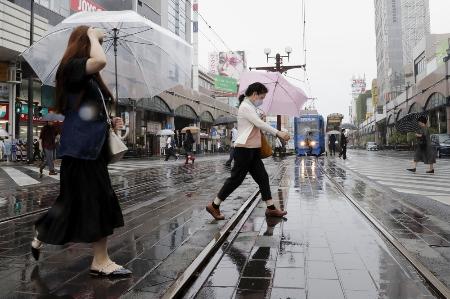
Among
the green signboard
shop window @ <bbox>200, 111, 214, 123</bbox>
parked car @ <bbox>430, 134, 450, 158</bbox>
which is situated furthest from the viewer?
the green signboard

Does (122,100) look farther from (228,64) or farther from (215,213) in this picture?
(228,64)

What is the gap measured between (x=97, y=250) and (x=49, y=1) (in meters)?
28.9

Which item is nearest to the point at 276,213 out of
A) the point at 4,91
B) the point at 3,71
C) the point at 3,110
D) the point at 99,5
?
the point at 3,71

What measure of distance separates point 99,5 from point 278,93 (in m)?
30.8

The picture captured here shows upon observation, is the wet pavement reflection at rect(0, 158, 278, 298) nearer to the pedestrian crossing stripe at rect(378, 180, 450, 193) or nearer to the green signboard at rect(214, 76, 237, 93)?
the pedestrian crossing stripe at rect(378, 180, 450, 193)

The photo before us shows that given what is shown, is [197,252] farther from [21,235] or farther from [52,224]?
[21,235]

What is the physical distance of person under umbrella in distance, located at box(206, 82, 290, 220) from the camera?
200 inches

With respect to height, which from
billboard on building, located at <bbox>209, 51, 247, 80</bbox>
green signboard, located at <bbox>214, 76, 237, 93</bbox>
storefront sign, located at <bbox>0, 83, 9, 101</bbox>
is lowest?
storefront sign, located at <bbox>0, 83, 9, 101</bbox>

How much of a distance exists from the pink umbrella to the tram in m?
18.5

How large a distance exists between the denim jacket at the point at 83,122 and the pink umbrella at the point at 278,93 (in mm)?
7804

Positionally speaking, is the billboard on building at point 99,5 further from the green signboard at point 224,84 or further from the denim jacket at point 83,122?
the denim jacket at point 83,122

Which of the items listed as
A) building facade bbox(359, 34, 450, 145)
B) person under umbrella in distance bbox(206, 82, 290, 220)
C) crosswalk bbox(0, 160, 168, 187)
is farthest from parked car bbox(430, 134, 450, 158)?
person under umbrella in distance bbox(206, 82, 290, 220)

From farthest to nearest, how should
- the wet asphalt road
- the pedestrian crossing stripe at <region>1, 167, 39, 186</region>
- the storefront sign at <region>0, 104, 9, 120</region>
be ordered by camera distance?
the storefront sign at <region>0, 104, 9, 120</region>, the pedestrian crossing stripe at <region>1, 167, 39, 186</region>, the wet asphalt road

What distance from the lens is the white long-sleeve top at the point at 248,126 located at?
503cm
